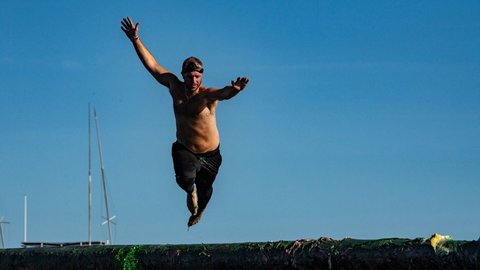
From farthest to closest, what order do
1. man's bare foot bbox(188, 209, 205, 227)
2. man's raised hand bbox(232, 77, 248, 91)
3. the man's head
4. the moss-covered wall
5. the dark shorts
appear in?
1. man's bare foot bbox(188, 209, 205, 227)
2. the dark shorts
3. the man's head
4. man's raised hand bbox(232, 77, 248, 91)
5. the moss-covered wall

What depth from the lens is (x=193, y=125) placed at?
47.7 ft

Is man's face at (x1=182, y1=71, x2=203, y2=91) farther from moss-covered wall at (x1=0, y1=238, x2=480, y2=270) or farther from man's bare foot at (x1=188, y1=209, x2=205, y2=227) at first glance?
moss-covered wall at (x1=0, y1=238, x2=480, y2=270)

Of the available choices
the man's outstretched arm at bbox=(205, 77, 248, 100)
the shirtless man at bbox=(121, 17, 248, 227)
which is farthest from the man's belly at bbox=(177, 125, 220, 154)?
the man's outstretched arm at bbox=(205, 77, 248, 100)

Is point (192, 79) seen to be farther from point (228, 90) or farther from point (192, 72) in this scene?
point (228, 90)

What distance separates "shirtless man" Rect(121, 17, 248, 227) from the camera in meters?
14.2

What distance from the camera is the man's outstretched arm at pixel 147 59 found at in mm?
14672

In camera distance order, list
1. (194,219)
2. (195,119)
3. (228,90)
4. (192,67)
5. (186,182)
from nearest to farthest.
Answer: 1. (228,90)
2. (192,67)
3. (195,119)
4. (186,182)
5. (194,219)

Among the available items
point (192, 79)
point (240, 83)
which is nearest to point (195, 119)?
point (192, 79)

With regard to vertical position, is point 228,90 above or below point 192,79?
below

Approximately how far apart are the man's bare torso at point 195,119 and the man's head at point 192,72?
0.56 feet

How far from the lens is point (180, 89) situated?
14.5 meters

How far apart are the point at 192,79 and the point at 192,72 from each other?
10cm

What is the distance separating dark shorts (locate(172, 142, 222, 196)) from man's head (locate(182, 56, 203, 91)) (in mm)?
1016

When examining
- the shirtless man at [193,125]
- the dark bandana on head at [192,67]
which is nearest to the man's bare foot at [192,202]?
the shirtless man at [193,125]
